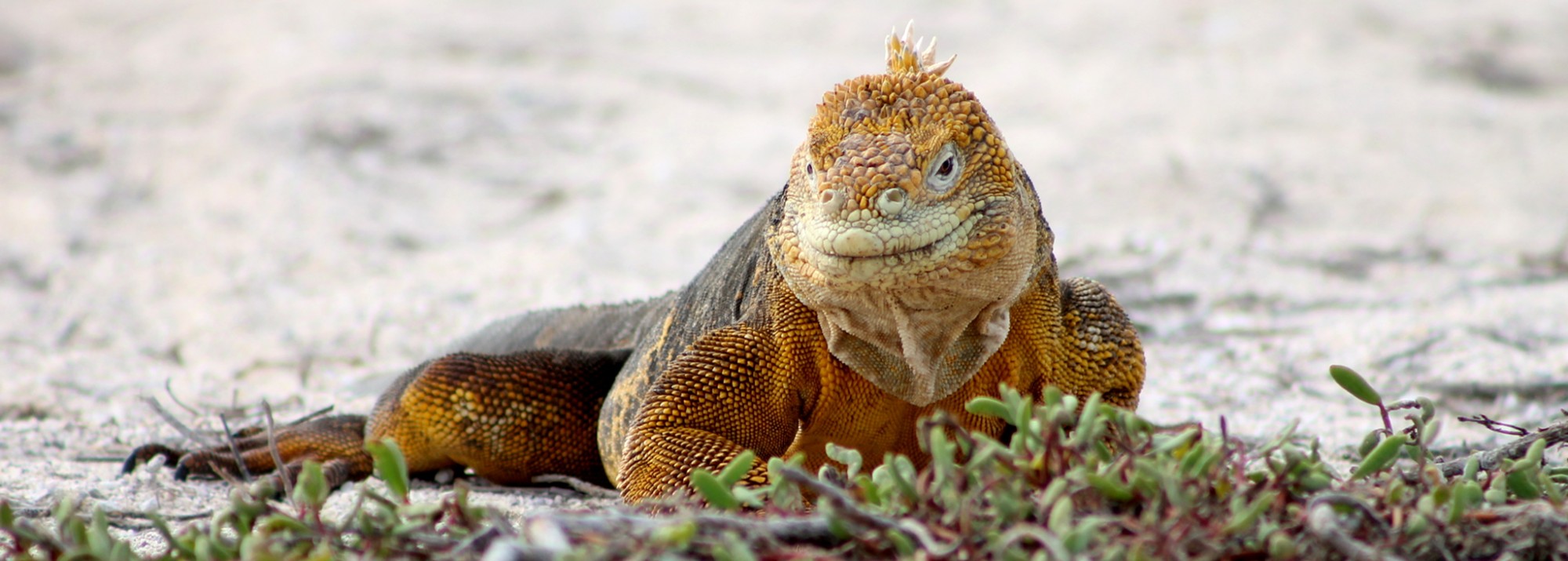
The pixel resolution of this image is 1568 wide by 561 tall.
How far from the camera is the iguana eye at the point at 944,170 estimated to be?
9.41ft

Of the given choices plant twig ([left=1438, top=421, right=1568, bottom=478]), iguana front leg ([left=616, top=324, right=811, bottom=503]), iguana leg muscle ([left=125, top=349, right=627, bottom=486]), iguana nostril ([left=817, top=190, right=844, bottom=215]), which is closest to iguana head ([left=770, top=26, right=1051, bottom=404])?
iguana nostril ([left=817, top=190, right=844, bottom=215])

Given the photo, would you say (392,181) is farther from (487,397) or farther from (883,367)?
(883,367)

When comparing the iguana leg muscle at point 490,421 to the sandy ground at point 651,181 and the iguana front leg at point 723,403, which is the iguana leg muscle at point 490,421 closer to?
the sandy ground at point 651,181

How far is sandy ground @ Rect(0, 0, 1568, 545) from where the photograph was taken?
5.93m

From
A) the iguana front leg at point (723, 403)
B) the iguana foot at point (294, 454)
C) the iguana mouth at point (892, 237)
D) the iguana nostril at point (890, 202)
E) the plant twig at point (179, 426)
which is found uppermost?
the iguana nostril at point (890, 202)

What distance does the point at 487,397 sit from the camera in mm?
4312

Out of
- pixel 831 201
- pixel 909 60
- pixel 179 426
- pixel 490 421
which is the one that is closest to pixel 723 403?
pixel 831 201

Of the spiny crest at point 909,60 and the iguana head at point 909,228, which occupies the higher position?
the spiny crest at point 909,60

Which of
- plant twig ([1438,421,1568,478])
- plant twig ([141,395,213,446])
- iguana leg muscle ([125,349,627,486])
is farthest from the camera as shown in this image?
iguana leg muscle ([125,349,627,486])

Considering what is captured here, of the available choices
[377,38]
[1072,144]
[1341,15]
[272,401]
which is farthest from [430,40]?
[1341,15]

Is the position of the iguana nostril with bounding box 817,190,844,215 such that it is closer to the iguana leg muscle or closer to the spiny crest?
the spiny crest

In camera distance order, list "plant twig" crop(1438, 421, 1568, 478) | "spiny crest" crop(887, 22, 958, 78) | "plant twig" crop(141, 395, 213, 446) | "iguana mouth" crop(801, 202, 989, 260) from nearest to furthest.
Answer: "iguana mouth" crop(801, 202, 989, 260)
"plant twig" crop(1438, 421, 1568, 478)
"spiny crest" crop(887, 22, 958, 78)
"plant twig" crop(141, 395, 213, 446)

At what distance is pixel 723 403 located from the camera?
3.34 metres

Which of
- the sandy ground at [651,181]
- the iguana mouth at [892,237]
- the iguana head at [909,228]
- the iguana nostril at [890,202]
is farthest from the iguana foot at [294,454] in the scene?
the iguana nostril at [890,202]
